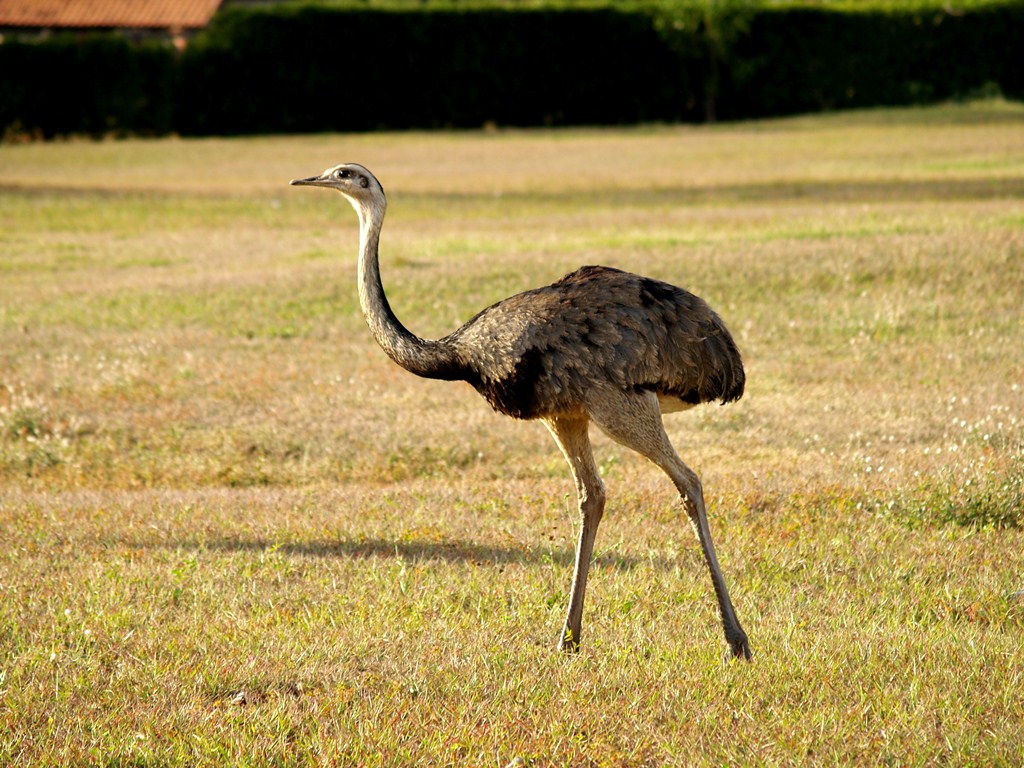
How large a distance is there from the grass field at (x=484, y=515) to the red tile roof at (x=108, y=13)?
27.8 metres

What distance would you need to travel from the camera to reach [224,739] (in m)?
4.74

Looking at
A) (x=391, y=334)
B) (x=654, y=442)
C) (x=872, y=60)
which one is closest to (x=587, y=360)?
(x=654, y=442)

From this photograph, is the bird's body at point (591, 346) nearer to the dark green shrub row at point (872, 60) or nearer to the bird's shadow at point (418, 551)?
the bird's shadow at point (418, 551)

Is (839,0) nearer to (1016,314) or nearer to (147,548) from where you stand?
(1016,314)

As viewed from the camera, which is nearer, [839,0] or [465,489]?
[465,489]

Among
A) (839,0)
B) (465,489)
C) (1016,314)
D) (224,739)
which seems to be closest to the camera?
(224,739)

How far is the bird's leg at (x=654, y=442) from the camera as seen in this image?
5.47 metres

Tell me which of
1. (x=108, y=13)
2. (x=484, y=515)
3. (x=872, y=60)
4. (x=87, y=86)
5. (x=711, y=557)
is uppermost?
(x=108, y=13)

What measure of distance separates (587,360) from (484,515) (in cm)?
225

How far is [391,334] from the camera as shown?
5840mm

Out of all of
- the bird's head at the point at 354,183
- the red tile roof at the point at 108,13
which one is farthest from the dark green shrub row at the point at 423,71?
the bird's head at the point at 354,183

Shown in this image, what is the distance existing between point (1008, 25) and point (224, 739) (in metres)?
39.8

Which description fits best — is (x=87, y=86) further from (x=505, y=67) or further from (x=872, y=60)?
(x=872, y=60)

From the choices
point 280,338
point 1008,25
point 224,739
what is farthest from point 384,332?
point 1008,25
